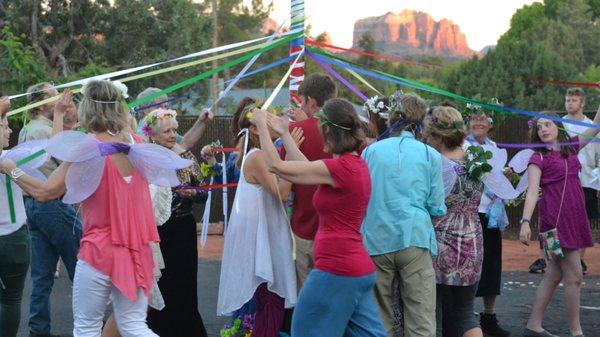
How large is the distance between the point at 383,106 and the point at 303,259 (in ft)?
3.57

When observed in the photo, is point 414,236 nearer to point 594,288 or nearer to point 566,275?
point 566,275

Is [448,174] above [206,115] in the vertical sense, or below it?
below

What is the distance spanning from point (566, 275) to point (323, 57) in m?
2.44

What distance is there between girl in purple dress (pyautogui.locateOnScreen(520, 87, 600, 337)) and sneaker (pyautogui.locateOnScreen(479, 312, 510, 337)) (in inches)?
11.4

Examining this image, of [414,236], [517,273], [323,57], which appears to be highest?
[323,57]

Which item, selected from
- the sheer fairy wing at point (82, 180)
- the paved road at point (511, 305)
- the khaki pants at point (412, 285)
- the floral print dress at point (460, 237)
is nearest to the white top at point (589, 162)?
the paved road at point (511, 305)

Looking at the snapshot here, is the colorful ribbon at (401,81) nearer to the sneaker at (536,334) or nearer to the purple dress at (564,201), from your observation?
the purple dress at (564,201)

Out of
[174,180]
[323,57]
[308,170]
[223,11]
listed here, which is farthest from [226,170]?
[223,11]

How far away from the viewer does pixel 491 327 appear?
7391 millimetres

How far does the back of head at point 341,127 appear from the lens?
16.3 ft

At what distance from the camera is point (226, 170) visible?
7062mm

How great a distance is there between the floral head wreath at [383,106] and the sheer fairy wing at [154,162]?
1.32 metres

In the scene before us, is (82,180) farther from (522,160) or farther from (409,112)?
(522,160)

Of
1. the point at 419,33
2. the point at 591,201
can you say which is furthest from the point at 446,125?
the point at 419,33
